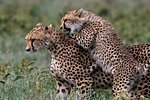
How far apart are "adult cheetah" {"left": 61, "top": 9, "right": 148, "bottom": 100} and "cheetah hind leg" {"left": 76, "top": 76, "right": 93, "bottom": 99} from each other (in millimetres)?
271

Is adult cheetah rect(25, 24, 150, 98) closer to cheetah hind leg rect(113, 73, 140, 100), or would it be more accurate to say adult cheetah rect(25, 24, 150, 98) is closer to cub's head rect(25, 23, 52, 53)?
cub's head rect(25, 23, 52, 53)

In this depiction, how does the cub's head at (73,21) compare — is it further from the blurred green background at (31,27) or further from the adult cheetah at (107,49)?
the blurred green background at (31,27)

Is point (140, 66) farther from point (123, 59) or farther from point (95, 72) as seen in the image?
point (95, 72)

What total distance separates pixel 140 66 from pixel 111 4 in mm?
12108

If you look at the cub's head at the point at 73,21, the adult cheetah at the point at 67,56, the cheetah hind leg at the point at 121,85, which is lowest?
the cheetah hind leg at the point at 121,85

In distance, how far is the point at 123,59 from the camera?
5.70 m

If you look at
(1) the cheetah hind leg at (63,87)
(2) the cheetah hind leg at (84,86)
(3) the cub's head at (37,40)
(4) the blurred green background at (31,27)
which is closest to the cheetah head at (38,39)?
(3) the cub's head at (37,40)

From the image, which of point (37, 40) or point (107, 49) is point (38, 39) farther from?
point (107, 49)

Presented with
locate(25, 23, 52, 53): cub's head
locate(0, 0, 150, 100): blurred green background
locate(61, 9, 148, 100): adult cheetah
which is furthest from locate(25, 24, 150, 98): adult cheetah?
locate(0, 0, 150, 100): blurred green background

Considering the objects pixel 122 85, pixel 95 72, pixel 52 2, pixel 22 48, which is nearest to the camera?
pixel 122 85

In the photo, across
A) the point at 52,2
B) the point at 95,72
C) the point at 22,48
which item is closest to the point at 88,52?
the point at 95,72

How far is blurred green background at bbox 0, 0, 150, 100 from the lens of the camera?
5912 millimetres

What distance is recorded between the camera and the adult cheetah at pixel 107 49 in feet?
18.3

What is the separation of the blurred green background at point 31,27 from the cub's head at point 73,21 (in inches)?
23.6
